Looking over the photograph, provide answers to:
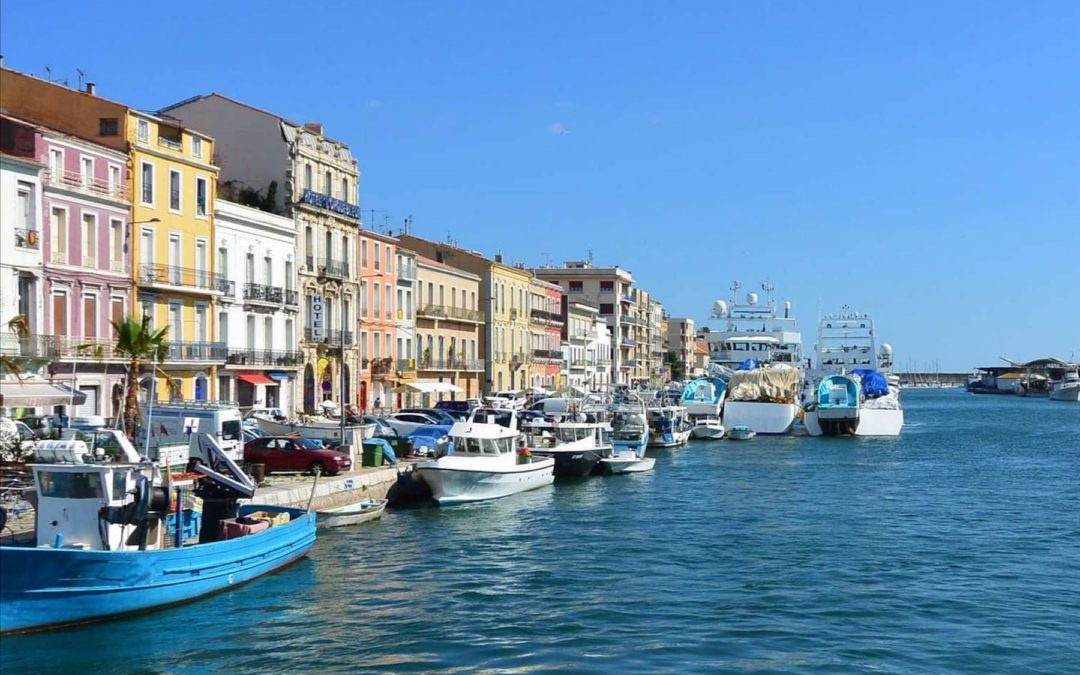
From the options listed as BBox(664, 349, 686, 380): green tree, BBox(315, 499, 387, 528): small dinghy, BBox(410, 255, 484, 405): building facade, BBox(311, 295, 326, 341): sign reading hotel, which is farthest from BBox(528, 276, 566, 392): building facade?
BBox(664, 349, 686, 380): green tree

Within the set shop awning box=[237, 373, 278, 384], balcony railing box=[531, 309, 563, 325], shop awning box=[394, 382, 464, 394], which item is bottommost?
shop awning box=[394, 382, 464, 394]

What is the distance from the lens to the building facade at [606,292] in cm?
13738

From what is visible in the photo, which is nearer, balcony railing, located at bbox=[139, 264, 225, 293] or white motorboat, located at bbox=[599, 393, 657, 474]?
balcony railing, located at bbox=[139, 264, 225, 293]

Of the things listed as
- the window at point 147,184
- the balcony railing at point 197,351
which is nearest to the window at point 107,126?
the window at point 147,184

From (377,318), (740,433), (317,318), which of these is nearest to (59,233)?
(317,318)

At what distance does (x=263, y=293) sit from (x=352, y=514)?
84.0 feet

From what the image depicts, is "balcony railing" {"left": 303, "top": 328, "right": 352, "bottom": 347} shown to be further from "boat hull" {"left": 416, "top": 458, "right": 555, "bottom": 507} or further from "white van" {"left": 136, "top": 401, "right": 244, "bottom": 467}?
"white van" {"left": 136, "top": 401, "right": 244, "bottom": 467}

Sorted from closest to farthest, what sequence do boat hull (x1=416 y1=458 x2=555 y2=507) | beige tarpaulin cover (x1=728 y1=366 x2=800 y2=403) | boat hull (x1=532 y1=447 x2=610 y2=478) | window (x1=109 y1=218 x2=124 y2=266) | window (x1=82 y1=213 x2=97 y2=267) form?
boat hull (x1=416 y1=458 x2=555 y2=507) < window (x1=82 y1=213 x2=97 y2=267) < window (x1=109 y1=218 x2=124 y2=266) < boat hull (x1=532 y1=447 x2=610 y2=478) < beige tarpaulin cover (x1=728 y1=366 x2=800 y2=403)

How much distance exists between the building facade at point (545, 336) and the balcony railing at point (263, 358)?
138ft

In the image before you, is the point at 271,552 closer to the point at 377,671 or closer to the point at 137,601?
the point at 137,601

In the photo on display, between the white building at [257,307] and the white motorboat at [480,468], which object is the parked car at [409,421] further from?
the white motorboat at [480,468]

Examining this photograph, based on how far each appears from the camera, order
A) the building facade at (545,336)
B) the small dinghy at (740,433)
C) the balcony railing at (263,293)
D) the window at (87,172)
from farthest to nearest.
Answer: the building facade at (545,336), the small dinghy at (740,433), the balcony railing at (263,293), the window at (87,172)

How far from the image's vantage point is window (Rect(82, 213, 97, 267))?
44.8 metres

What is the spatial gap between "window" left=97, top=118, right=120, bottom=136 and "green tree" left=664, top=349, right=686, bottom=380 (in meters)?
135
